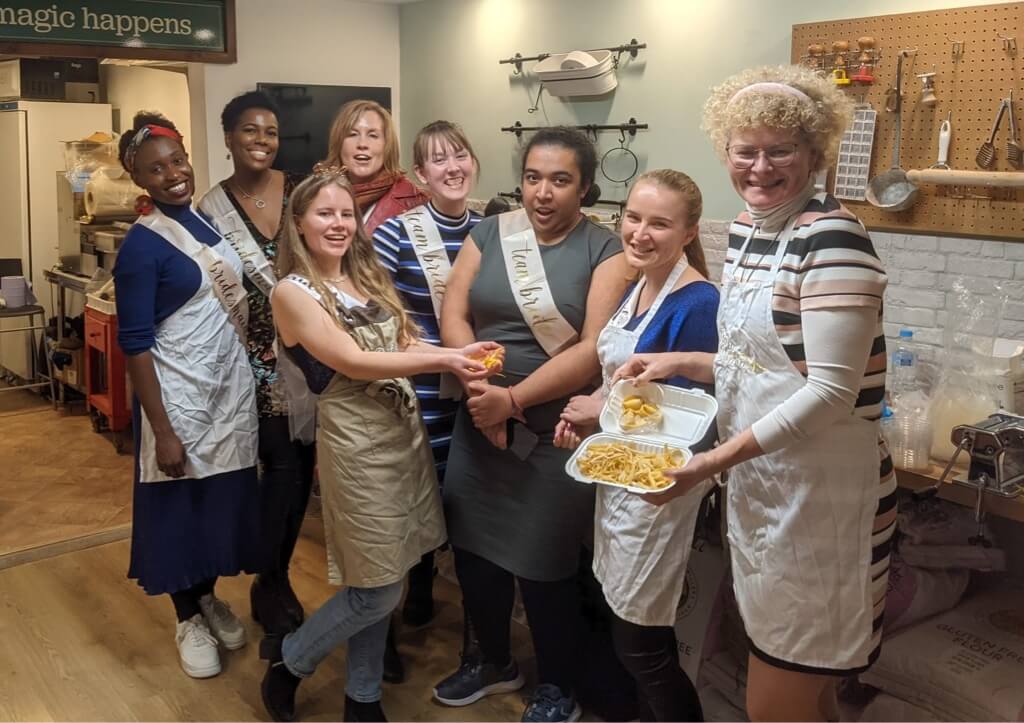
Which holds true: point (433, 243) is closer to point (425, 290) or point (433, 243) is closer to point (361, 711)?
point (425, 290)

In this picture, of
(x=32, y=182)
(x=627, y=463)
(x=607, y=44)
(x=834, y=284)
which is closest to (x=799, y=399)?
(x=834, y=284)

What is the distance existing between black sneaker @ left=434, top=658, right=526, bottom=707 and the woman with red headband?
2.17 feet

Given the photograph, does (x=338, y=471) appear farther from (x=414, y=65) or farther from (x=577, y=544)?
(x=414, y=65)

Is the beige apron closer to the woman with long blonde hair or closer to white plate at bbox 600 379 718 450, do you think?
white plate at bbox 600 379 718 450

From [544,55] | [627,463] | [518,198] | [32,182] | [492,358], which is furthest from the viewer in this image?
[32,182]

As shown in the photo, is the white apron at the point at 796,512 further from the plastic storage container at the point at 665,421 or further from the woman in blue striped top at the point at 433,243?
the woman in blue striped top at the point at 433,243

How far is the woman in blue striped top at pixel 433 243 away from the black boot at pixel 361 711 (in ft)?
2.04

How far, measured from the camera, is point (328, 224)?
2.21 meters

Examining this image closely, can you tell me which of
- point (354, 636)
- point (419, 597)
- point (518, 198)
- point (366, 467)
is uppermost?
point (518, 198)

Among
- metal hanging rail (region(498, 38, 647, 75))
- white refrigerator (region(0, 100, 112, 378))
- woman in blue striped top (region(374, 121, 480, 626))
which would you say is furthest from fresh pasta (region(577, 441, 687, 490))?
white refrigerator (region(0, 100, 112, 378))

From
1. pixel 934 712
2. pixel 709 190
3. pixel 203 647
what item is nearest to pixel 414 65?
pixel 709 190

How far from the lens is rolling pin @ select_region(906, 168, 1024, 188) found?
2533mm

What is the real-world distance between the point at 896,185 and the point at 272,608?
221 cm

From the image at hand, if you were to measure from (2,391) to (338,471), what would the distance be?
4.65m
